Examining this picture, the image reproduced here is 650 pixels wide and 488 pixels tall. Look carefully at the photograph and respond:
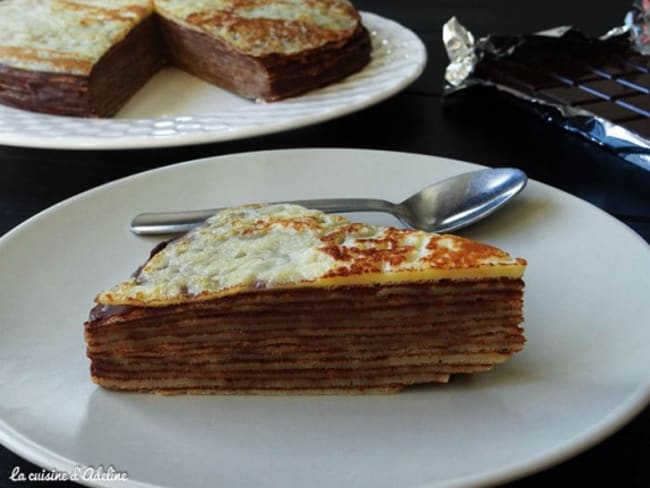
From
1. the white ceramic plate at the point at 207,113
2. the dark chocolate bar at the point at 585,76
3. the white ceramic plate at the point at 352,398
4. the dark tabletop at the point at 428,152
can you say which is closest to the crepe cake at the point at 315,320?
the white ceramic plate at the point at 352,398

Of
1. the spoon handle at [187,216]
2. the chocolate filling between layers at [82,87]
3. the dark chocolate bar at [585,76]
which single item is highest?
the dark chocolate bar at [585,76]

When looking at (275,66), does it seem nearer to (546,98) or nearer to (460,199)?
(546,98)

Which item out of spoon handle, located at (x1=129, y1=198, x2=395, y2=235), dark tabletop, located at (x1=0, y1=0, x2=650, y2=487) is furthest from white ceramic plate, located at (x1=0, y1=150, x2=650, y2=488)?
dark tabletop, located at (x1=0, y1=0, x2=650, y2=487)

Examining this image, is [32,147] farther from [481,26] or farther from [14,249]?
[481,26]

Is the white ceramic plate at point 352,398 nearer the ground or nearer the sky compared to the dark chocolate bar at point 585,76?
nearer the ground

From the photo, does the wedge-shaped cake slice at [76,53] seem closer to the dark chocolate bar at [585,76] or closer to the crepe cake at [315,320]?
the dark chocolate bar at [585,76]
